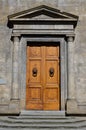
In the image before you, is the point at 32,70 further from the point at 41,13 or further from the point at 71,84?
the point at 41,13

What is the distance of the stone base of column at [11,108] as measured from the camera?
13.4 m

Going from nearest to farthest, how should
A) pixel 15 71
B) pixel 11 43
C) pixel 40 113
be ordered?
1. pixel 40 113
2. pixel 15 71
3. pixel 11 43

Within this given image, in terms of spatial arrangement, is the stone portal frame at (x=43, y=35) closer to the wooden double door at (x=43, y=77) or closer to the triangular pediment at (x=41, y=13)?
the triangular pediment at (x=41, y=13)

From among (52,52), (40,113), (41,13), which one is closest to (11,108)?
(40,113)

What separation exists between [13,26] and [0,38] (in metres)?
0.66

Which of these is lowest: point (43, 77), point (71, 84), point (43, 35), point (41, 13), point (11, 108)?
point (11, 108)

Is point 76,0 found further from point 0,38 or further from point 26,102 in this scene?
point 26,102

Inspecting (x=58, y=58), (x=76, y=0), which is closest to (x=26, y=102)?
(x=58, y=58)

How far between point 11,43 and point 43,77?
170 centimetres

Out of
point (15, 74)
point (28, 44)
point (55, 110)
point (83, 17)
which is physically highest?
point (83, 17)

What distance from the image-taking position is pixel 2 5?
14.2 metres

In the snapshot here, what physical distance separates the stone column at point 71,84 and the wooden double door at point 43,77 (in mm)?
519

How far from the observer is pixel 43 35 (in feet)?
46.0

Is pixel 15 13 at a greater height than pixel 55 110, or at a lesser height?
greater
